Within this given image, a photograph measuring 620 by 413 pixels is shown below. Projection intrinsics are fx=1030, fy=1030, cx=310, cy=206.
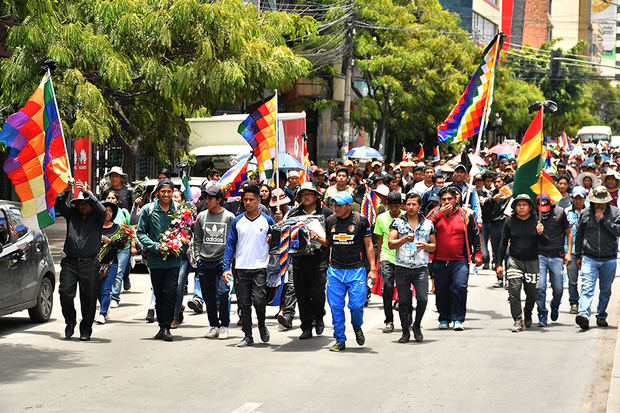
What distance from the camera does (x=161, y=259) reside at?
38.8 ft

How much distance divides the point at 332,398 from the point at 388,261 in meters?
4.08

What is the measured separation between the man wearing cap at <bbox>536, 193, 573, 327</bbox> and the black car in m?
6.19

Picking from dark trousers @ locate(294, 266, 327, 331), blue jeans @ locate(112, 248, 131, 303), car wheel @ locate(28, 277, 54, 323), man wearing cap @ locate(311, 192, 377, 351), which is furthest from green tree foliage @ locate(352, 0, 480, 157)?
man wearing cap @ locate(311, 192, 377, 351)

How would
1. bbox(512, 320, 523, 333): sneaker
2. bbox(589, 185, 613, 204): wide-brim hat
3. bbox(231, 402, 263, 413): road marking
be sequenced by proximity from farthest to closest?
1. bbox(589, 185, 613, 204): wide-brim hat
2. bbox(512, 320, 523, 333): sneaker
3. bbox(231, 402, 263, 413): road marking

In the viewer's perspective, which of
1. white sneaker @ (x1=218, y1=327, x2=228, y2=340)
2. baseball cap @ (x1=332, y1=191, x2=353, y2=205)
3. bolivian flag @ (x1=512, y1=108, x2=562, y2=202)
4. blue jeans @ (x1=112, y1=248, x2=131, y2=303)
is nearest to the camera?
baseball cap @ (x1=332, y1=191, x2=353, y2=205)

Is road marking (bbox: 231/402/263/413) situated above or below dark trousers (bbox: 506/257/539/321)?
below

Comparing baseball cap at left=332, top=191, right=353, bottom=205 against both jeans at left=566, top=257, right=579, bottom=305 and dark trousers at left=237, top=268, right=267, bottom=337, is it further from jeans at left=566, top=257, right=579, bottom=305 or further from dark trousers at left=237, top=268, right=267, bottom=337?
jeans at left=566, top=257, right=579, bottom=305

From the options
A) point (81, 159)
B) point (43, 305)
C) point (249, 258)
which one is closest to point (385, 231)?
point (249, 258)

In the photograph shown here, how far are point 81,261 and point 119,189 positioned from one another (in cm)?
420

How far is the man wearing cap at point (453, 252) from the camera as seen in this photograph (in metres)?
12.3

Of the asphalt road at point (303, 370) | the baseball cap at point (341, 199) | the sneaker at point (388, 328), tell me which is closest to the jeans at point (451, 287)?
the asphalt road at point (303, 370)

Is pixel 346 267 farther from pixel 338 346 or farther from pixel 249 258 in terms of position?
pixel 249 258

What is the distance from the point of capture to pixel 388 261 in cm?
1241

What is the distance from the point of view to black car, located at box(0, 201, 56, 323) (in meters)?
11.7
